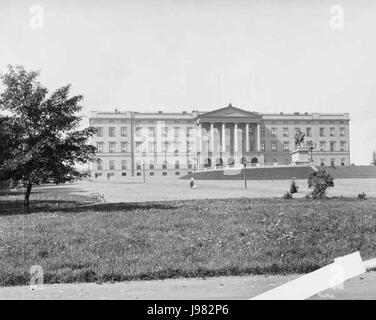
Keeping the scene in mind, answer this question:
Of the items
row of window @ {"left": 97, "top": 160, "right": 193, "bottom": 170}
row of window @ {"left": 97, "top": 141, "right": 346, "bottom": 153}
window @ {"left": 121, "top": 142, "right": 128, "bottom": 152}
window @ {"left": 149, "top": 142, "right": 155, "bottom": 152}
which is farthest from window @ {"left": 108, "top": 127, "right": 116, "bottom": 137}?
window @ {"left": 149, "top": 142, "right": 155, "bottom": 152}

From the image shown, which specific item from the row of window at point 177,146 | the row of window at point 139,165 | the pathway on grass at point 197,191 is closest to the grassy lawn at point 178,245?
the pathway on grass at point 197,191

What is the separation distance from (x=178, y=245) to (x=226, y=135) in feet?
328

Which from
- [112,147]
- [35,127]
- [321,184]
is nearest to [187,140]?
[112,147]

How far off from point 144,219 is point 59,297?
6617mm

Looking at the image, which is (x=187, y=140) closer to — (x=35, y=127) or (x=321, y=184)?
(x=321, y=184)

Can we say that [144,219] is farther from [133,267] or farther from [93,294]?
[93,294]

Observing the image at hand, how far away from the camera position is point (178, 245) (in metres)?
8.71

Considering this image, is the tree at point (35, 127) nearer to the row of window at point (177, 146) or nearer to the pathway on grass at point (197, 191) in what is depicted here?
the pathway on grass at point (197, 191)

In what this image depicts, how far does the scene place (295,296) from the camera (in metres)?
4.16

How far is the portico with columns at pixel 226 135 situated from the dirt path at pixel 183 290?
322 feet

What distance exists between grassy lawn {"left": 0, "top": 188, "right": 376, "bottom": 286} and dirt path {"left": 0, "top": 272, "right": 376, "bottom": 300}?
40 cm

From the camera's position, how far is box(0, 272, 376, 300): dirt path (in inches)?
217

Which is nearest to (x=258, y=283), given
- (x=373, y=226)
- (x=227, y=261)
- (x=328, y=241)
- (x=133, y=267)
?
(x=227, y=261)

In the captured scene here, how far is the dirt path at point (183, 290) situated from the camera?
5.52m
